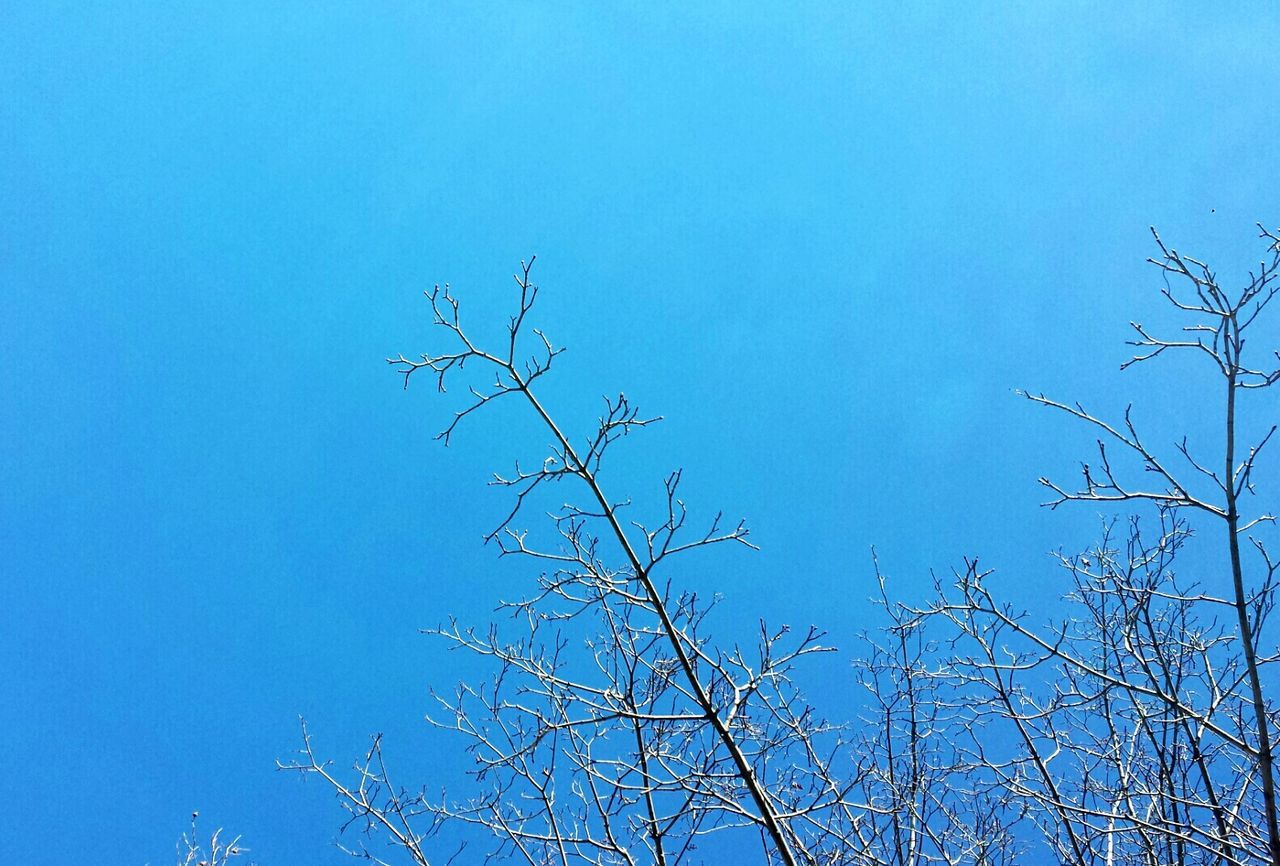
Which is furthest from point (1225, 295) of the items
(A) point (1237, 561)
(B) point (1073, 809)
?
(B) point (1073, 809)

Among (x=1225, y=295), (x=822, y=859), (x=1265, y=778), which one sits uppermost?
(x=1225, y=295)

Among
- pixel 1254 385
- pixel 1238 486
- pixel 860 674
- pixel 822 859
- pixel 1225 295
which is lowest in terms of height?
pixel 822 859

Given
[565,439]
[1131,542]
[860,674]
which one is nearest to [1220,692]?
[1131,542]

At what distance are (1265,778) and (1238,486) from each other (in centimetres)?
96

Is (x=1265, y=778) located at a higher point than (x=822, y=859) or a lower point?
lower

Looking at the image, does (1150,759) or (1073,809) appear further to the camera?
(1150,759)

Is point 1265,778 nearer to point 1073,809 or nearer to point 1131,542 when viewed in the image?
point 1073,809

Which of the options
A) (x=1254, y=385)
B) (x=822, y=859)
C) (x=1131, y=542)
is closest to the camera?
(x=1254, y=385)

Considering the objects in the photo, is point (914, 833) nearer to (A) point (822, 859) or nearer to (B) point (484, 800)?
(A) point (822, 859)

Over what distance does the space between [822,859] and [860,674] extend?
1.99 meters

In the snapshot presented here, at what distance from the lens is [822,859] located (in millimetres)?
5047

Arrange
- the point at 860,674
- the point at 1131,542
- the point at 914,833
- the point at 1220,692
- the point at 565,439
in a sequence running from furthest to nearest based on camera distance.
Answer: the point at 860,674 < the point at 1131,542 < the point at 914,833 < the point at 1220,692 < the point at 565,439

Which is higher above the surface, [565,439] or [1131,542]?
[1131,542]

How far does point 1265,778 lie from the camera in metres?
2.81
